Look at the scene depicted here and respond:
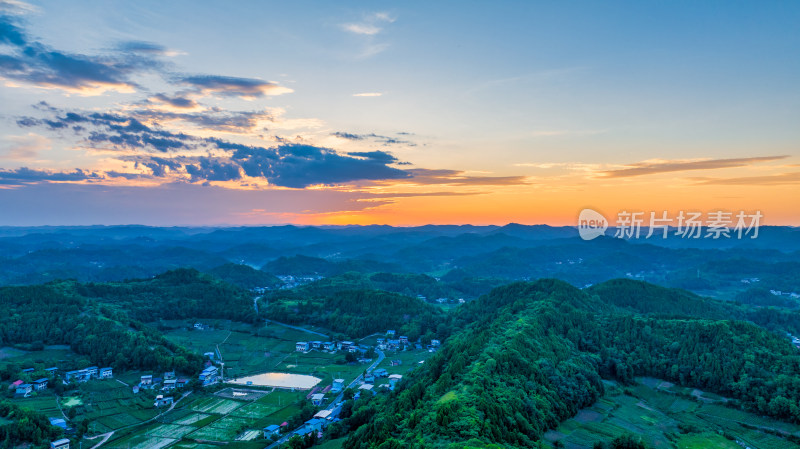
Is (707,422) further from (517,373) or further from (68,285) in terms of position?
(68,285)

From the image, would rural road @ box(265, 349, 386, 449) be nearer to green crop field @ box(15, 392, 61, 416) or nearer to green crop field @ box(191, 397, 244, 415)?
green crop field @ box(191, 397, 244, 415)

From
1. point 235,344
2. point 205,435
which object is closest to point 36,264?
point 235,344

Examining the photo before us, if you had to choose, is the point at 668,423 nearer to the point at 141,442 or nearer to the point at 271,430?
the point at 271,430

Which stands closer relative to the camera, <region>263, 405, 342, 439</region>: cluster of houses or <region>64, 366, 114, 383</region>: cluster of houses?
<region>263, 405, 342, 439</region>: cluster of houses

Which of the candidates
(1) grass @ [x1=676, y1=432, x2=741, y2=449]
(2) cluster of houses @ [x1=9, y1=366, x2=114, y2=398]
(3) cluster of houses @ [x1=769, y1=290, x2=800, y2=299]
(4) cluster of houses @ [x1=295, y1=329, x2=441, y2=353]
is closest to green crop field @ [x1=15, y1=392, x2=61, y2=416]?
(2) cluster of houses @ [x1=9, y1=366, x2=114, y2=398]

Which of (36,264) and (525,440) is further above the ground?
(525,440)

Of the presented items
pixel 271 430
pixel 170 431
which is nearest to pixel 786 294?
pixel 271 430
